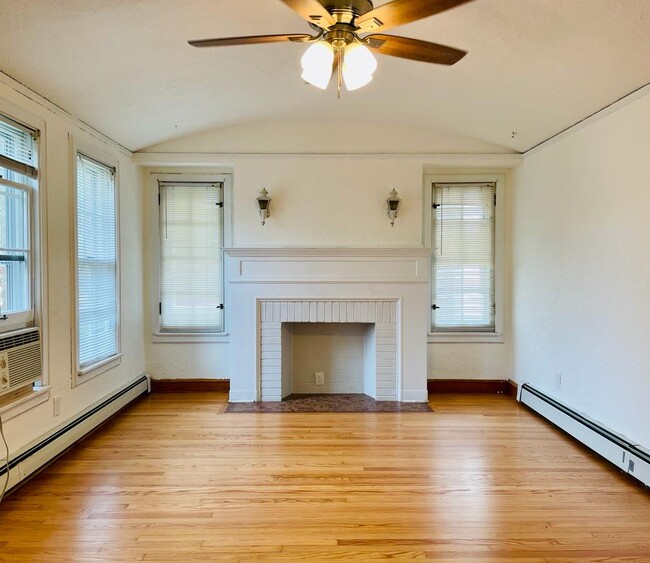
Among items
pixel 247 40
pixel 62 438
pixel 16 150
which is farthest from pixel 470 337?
pixel 16 150

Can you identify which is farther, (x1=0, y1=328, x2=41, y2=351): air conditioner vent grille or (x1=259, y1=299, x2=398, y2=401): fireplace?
(x1=259, y1=299, x2=398, y2=401): fireplace

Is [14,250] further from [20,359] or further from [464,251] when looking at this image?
[464,251]

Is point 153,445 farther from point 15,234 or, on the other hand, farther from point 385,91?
point 385,91

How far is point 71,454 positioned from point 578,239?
3.98 meters

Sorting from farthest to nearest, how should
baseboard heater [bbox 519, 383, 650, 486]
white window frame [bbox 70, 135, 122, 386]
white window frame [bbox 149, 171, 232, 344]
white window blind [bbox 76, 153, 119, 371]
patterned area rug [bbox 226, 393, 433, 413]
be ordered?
white window frame [bbox 149, 171, 232, 344] → patterned area rug [bbox 226, 393, 433, 413] → white window blind [bbox 76, 153, 119, 371] → white window frame [bbox 70, 135, 122, 386] → baseboard heater [bbox 519, 383, 650, 486]

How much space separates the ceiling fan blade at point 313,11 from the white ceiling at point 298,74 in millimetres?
566

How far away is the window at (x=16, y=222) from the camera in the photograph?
94.3 inches

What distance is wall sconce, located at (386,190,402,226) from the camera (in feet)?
12.8

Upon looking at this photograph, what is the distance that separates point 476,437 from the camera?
126 inches

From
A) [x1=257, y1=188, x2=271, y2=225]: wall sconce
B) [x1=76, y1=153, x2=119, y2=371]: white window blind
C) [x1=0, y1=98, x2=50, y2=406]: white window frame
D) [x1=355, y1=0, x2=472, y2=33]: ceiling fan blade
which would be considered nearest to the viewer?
[x1=355, y1=0, x2=472, y2=33]: ceiling fan blade

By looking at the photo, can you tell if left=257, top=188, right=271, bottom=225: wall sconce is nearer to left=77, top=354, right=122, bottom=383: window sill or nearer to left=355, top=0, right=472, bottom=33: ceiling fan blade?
left=77, top=354, right=122, bottom=383: window sill

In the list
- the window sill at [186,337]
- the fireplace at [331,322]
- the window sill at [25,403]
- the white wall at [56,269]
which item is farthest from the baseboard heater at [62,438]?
the fireplace at [331,322]

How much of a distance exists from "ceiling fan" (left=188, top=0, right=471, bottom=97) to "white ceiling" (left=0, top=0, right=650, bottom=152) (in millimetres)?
453

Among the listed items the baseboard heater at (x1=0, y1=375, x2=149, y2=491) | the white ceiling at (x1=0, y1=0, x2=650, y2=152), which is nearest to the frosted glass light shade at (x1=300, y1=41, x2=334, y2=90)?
the white ceiling at (x1=0, y1=0, x2=650, y2=152)
